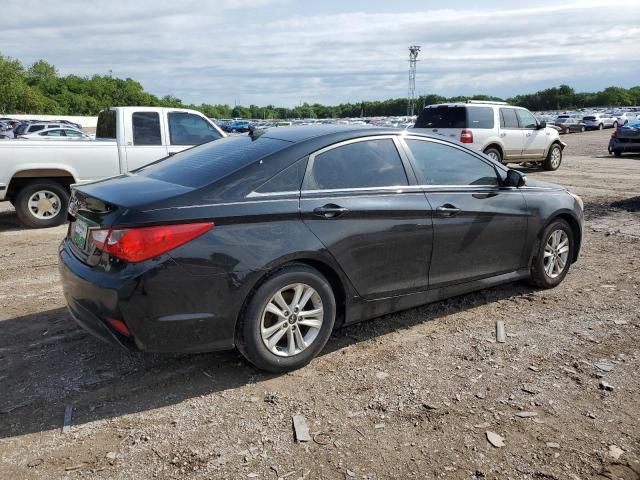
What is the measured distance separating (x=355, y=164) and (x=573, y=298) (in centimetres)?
271

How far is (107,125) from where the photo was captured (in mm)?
9727

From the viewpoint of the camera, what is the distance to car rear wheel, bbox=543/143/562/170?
681 inches

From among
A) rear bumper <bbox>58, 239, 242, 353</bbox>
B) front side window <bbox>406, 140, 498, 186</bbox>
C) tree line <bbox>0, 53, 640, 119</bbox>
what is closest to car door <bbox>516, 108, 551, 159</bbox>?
front side window <bbox>406, 140, 498, 186</bbox>

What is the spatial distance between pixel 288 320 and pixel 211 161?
1320 mm

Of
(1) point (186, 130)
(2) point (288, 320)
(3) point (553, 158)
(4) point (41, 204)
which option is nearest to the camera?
(2) point (288, 320)

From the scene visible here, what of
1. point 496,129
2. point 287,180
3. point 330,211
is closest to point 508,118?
point 496,129

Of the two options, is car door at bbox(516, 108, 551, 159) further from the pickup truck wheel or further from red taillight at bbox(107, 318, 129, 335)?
red taillight at bbox(107, 318, 129, 335)

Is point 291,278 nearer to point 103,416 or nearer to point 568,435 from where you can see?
point 103,416

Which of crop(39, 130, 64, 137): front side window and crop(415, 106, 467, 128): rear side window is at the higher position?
crop(415, 106, 467, 128): rear side window

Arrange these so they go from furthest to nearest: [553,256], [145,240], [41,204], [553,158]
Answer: [553,158], [41,204], [553,256], [145,240]

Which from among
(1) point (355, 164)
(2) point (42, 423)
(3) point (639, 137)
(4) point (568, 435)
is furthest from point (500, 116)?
(2) point (42, 423)

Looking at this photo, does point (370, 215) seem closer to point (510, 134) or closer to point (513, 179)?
point (513, 179)

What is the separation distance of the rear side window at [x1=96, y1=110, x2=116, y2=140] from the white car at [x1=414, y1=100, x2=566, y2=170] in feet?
26.0

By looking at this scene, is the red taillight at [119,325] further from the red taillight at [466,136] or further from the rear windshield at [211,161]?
the red taillight at [466,136]
